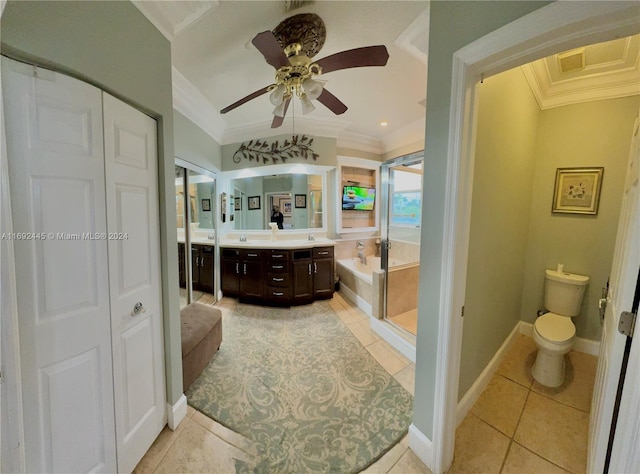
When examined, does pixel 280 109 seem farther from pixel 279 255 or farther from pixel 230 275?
pixel 230 275

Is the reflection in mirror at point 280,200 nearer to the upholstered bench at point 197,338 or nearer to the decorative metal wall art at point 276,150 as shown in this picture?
the decorative metal wall art at point 276,150

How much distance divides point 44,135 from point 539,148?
3665 millimetres

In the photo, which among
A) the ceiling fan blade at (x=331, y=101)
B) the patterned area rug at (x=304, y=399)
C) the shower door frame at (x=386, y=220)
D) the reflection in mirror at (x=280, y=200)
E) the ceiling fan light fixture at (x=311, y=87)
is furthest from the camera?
the reflection in mirror at (x=280, y=200)

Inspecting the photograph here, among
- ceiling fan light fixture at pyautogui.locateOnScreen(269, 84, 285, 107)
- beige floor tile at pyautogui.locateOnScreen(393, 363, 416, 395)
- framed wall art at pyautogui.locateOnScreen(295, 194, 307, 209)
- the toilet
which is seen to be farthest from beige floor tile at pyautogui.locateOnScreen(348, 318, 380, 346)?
ceiling fan light fixture at pyautogui.locateOnScreen(269, 84, 285, 107)

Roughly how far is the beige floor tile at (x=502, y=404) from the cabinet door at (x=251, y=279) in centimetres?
265

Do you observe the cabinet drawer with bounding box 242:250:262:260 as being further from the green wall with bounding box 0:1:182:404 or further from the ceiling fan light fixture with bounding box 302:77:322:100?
the ceiling fan light fixture with bounding box 302:77:322:100

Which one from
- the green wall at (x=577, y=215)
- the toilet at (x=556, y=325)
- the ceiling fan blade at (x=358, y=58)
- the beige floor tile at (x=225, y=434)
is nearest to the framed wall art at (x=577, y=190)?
the green wall at (x=577, y=215)

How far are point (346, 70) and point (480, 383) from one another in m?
2.83

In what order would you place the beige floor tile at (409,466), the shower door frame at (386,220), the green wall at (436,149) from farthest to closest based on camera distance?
the shower door frame at (386,220), the beige floor tile at (409,466), the green wall at (436,149)

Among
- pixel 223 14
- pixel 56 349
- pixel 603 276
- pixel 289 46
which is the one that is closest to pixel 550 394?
pixel 603 276

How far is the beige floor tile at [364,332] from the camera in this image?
2467mm

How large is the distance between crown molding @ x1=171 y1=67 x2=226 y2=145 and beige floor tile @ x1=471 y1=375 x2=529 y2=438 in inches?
139

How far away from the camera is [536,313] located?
8.04 ft

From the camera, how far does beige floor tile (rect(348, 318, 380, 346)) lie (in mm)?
2467
